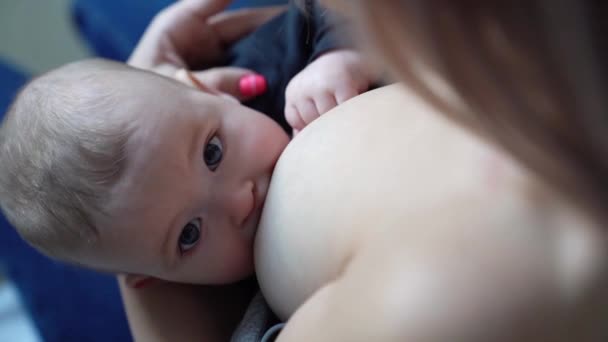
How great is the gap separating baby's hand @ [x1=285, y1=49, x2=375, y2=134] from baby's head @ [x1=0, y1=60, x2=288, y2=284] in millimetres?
39

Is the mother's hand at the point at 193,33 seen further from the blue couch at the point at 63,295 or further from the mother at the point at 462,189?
the mother at the point at 462,189

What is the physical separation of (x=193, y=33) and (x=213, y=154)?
42 cm

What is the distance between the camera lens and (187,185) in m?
0.67

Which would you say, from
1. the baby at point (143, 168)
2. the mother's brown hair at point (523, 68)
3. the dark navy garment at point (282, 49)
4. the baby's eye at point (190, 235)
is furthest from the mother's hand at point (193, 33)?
the mother's brown hair at point (523, 68)

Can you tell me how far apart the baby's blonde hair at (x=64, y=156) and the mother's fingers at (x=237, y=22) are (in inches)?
13.8

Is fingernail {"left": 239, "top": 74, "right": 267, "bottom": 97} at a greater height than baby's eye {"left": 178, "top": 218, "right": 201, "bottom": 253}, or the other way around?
fingernail {"left": 239, "top": 74, "right": 267, "bottom": 97}

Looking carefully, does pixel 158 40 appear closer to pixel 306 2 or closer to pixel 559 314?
pixel 306 2

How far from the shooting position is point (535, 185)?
365mm

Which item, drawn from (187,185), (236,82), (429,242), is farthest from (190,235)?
(429,242)

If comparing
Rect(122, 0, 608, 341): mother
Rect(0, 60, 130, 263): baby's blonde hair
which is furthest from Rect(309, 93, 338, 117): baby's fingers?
Rect(0, 60, 130, 263): baby's blonde hair

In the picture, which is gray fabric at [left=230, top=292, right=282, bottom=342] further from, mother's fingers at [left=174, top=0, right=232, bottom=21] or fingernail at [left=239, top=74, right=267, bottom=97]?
mother's fingers at [left=174, top=0, right=232, bottom=21]

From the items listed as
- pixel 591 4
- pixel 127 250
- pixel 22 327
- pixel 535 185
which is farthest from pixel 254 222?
pixel 22 327

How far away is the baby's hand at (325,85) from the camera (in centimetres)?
69

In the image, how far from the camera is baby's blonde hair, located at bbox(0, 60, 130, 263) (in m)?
0.66
